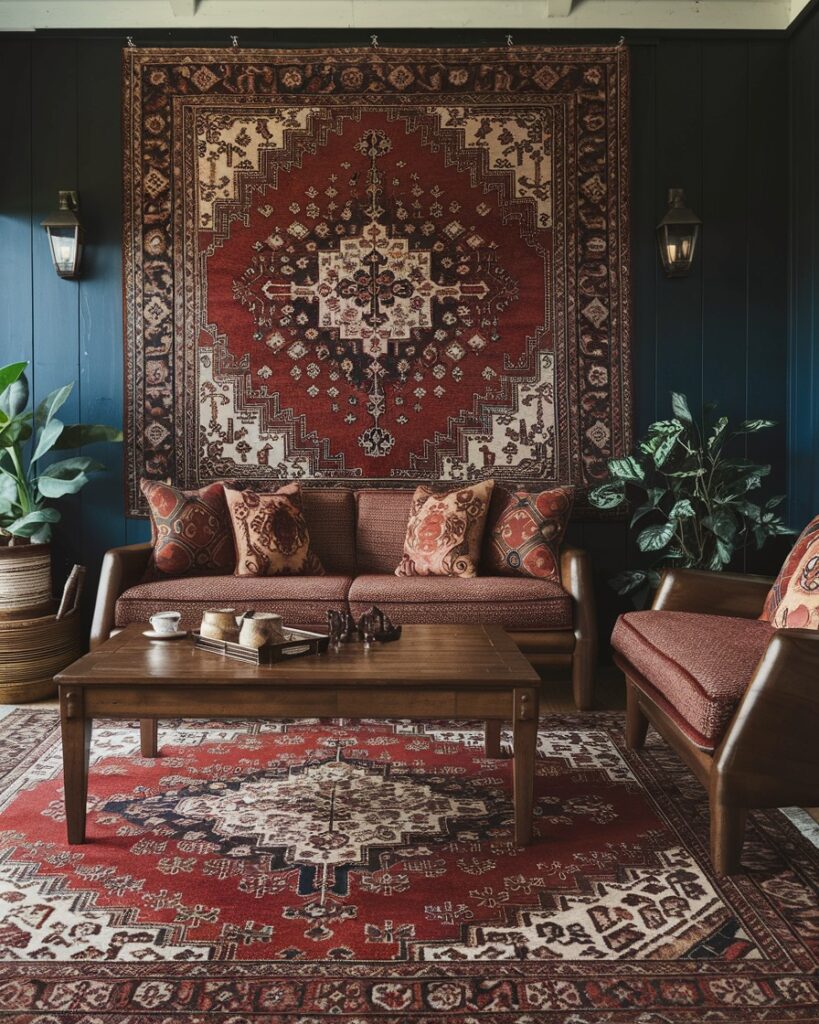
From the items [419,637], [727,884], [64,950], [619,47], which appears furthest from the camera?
[619,47]

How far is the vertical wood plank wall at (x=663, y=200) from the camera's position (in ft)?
15.0

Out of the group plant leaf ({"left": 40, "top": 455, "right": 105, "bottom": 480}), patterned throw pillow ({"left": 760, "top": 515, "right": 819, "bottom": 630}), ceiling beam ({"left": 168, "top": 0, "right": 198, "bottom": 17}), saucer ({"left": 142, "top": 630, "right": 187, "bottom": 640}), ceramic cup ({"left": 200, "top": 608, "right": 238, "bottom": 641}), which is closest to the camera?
patterned throw pillow ({"left": 760, "top": 515, "right": 819, "bottom": 630})

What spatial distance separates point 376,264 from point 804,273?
2193 millimetres

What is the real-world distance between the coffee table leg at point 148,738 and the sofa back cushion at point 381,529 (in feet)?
5.02

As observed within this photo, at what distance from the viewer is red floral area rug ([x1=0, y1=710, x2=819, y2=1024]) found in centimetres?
162

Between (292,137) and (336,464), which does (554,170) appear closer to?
(292,137)

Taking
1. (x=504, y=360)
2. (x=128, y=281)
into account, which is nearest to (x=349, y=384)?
(x=504, y=360)

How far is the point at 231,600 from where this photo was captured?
12.1 ft

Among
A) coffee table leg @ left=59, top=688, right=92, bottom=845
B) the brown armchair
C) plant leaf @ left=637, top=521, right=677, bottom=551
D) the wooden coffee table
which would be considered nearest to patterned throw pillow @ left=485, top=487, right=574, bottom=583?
plant leaf @ left=637, top=521, right=677, bottom=551

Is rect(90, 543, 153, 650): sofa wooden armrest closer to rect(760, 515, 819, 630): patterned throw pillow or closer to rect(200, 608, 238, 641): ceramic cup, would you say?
rect(200, 608, 238, 641): ceramic cup

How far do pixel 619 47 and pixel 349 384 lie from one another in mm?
2267

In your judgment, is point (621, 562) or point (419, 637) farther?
point (621, 562)

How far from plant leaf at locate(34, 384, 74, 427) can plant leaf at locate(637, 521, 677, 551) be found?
2879 mm

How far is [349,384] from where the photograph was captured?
15.0 ft
